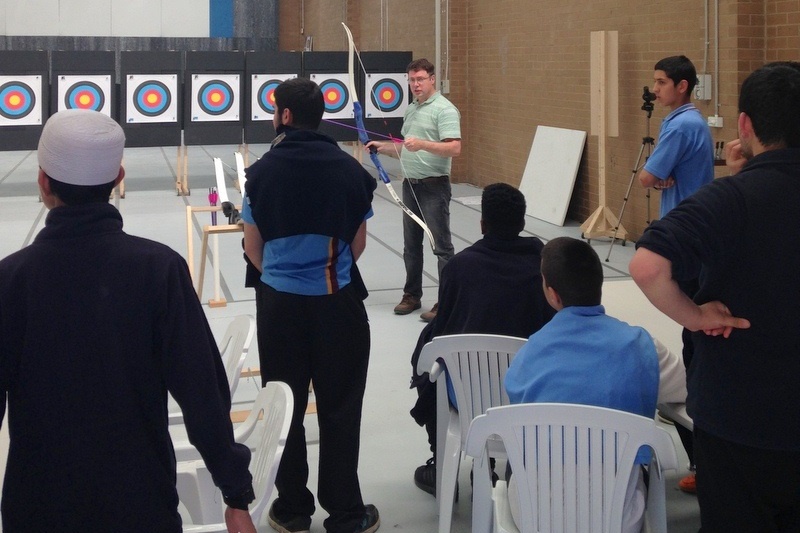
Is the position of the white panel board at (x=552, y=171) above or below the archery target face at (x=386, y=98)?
below

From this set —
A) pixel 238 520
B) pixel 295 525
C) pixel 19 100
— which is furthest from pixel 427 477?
pixel 19 100

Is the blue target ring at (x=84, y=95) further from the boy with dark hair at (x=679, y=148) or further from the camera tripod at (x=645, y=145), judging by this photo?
the boy with dark hair at (x=679, y=148)

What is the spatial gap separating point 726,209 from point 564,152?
261 inches

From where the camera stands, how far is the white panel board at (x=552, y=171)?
26.5 feet

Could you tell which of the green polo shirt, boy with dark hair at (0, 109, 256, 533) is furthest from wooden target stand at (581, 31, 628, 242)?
boy with dark hair at (0, 109, 256, 533)

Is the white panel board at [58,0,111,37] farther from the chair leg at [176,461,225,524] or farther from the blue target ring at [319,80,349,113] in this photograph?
the chair leg at [176,461,225,524]

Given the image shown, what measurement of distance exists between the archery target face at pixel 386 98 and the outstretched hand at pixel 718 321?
8825mm

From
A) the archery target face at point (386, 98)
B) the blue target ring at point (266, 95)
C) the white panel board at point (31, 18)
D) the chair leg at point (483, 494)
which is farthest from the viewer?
the white panel board at point (31, 18)

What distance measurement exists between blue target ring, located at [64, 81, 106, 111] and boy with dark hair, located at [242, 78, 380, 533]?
8.00m

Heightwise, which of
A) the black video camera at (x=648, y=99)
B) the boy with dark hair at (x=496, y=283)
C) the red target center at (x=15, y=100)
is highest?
the red target center at (x=15, y=100)

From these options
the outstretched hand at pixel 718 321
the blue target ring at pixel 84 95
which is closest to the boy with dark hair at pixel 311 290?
the outstretched hand at pixel 718 321

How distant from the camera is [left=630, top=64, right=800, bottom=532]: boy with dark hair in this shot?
5.52 feet

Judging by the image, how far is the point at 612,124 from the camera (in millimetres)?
7133

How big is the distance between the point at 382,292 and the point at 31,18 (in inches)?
508
